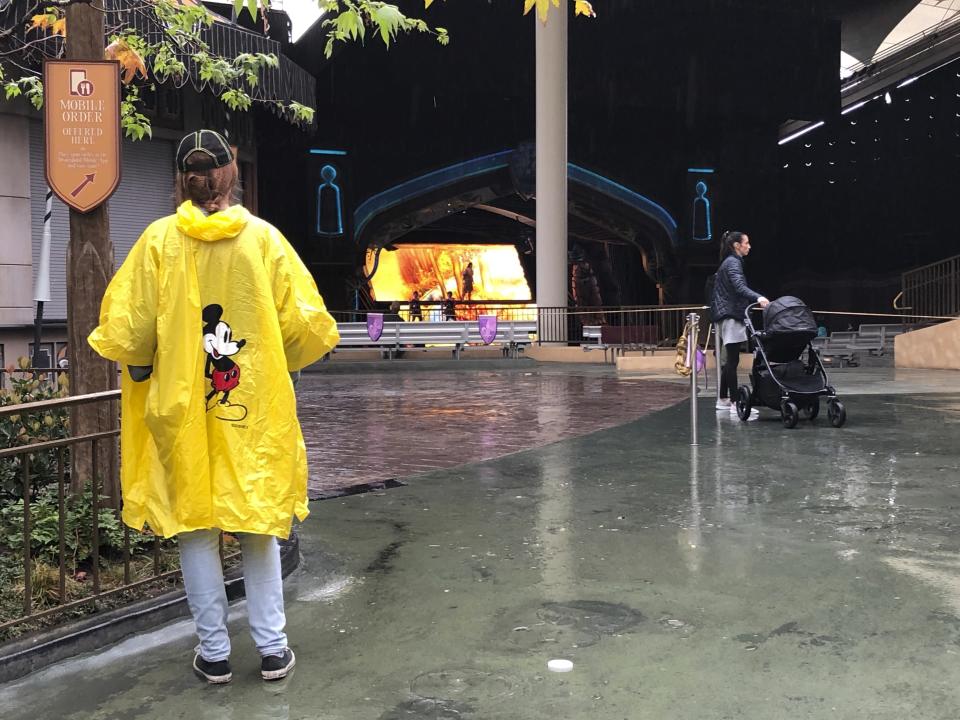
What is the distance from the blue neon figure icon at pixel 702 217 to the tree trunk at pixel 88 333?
26.4 metres

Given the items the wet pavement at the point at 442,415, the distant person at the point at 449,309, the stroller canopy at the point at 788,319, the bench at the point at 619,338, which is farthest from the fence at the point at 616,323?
the stroller canopy at the point at 788,319

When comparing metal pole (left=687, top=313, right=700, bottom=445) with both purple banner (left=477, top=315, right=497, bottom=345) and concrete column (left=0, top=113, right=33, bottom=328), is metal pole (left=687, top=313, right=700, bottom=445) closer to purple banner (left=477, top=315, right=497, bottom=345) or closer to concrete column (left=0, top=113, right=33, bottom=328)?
concrete column (left=0, top=113, right=33, bottom=328)

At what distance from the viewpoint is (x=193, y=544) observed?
3459 millimetres

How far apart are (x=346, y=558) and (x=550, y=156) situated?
65.2 ft

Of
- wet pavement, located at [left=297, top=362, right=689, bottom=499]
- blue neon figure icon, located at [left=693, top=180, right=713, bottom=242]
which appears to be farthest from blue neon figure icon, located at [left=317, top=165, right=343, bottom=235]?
blue neon figure icon, located at [left=693, top=180, right=713, bottom=242]

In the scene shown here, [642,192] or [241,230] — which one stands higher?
[642,192]

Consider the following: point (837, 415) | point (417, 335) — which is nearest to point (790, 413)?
point (837, 415)

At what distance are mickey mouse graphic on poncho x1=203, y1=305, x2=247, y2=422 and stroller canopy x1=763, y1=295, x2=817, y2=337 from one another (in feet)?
22.7

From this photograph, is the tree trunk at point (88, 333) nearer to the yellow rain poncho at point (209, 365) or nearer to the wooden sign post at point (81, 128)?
the wooden sign post at point (81, 128)

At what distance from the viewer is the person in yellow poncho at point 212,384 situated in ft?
10.9

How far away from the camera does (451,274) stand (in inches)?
1283

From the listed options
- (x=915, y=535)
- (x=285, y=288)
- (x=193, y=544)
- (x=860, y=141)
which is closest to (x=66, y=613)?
(x=193, y=544)

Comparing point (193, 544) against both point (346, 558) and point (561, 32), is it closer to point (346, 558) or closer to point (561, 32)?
point (346, 558)

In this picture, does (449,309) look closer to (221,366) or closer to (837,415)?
(837,415)
